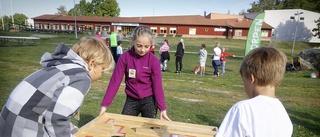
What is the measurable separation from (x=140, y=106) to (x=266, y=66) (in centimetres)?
184

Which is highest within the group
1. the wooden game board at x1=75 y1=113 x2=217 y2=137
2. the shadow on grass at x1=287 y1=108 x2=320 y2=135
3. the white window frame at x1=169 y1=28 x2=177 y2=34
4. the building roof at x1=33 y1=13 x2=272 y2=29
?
the building roof at x1=33 y1=13 x2=272 y2=29

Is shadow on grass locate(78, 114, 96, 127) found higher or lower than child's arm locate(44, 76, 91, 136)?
lower

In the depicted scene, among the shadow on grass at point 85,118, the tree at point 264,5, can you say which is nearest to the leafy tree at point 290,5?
the tree at point 264,5

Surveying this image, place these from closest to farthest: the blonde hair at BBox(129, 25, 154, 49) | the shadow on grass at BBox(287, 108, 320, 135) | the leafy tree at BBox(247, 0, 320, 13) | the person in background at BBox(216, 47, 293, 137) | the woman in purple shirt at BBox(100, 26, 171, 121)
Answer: the person in background at BBox(216, 47, 293, 137), the blonde hair at BBox(129, 25, 154, 49), the woman in purple shirt at BBox(100, 26, 171, 121), the shadow on grass at BBox(287, 108, 320, 135), the leafy tree at BBox(247, 0, 320, 13)

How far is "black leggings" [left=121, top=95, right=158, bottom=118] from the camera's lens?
3023 millimetres

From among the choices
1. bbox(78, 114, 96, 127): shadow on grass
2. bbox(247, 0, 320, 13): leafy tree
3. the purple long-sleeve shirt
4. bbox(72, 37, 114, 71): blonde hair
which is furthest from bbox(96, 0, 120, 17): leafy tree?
bbox(72, 37, 114, 71): blonde hair

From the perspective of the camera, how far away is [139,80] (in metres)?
2.94

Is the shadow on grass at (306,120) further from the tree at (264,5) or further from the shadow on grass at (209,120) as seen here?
the tree at (264,5)

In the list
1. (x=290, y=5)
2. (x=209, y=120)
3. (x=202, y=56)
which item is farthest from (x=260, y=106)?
(x=290, y=5)

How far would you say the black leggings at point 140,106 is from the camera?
9.92 ft

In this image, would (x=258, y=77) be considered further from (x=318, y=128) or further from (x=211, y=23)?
(x=211, y=23)

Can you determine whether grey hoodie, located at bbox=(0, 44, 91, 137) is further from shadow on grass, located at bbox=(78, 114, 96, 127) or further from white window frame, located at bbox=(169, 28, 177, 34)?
white window frame, located at bbox=(169, 28, 177, 34)

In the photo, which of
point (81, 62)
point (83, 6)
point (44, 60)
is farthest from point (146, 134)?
point (83, 6)

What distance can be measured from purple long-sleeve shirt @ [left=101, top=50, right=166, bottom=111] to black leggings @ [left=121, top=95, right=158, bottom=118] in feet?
0.25
